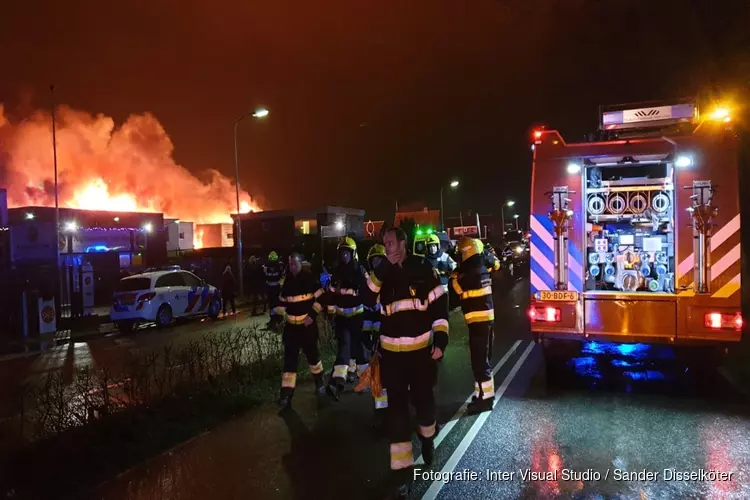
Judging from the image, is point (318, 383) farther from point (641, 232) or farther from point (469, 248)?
point (641, 232)

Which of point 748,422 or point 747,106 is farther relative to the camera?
point 747,106

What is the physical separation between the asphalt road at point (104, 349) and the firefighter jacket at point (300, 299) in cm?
351

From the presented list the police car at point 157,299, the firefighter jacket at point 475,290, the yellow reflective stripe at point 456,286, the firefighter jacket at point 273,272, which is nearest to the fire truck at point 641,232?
the firefighter jacket at point 475,290

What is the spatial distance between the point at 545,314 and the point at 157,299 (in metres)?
12.4

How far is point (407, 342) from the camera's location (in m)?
4.74

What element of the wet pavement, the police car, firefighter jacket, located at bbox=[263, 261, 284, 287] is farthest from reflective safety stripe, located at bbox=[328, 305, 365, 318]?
the police car

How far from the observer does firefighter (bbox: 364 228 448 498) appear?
4.66m

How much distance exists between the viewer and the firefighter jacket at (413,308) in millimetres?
4770

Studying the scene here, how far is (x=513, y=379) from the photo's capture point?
8.18 m

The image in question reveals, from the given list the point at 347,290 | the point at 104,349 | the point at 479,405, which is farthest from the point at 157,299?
the point at 479,405

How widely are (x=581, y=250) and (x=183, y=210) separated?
252 ft

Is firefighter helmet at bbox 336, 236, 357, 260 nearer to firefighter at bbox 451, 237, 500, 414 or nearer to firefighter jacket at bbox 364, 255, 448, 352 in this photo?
firefighter at bbox 451, 237, 500, 414

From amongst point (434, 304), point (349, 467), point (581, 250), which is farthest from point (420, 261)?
point (581, 250)

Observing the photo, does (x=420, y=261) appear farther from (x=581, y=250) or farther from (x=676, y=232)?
(x=676, y=232)
